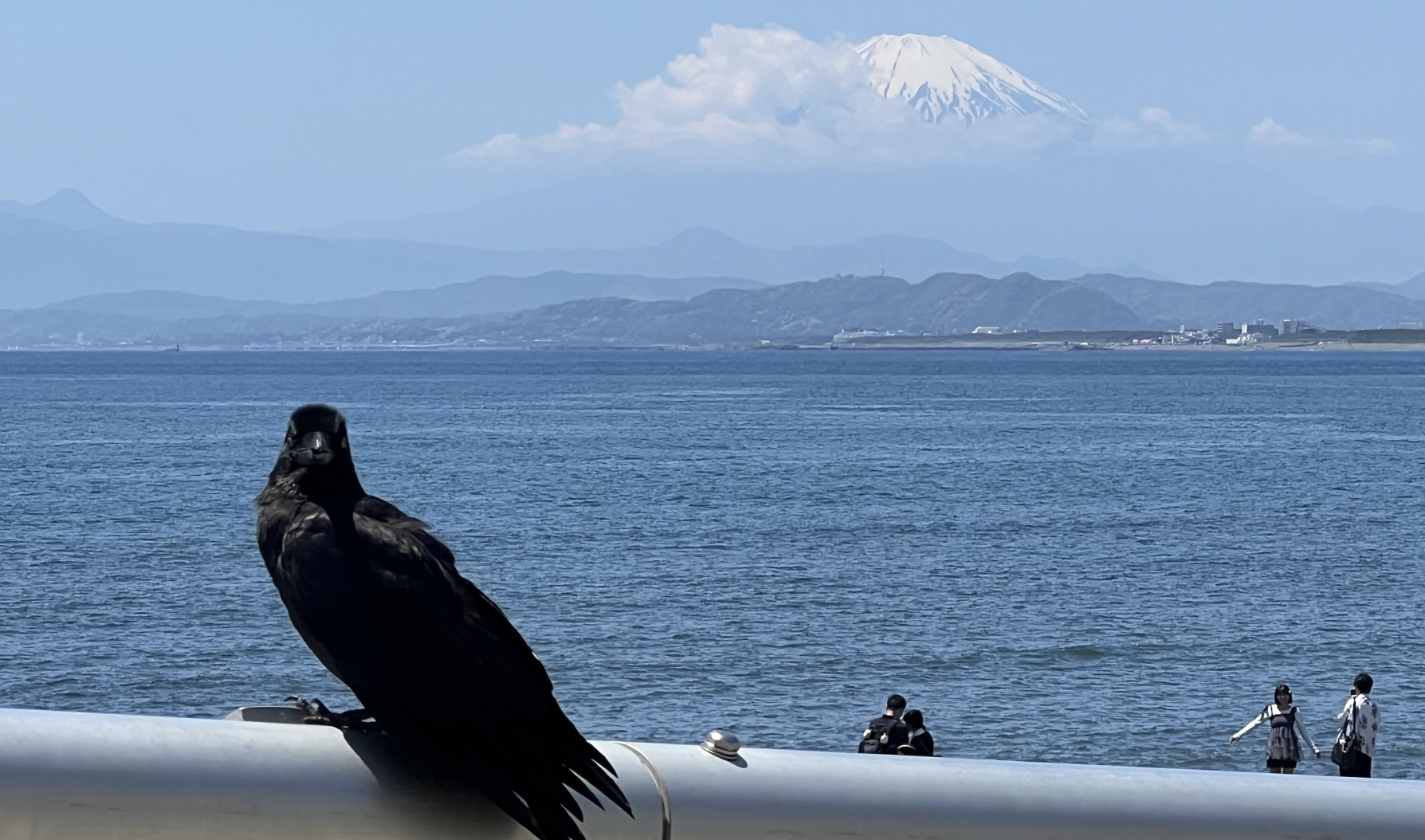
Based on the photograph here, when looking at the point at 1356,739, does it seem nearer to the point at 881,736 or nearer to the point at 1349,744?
the point at 1349,744

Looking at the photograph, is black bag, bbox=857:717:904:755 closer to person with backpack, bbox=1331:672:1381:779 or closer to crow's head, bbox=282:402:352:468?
person with backpack, bbox=1331:672:1381:779

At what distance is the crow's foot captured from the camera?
298 cm

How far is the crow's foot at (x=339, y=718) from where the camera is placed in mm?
2977

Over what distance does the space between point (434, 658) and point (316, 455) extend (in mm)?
715

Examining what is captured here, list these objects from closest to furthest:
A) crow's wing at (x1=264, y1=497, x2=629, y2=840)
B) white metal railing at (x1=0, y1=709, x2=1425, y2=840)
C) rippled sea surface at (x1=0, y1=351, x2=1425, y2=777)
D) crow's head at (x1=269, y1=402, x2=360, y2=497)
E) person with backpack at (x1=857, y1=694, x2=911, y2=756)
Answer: white metal railing at (x1=0, y1=709, x2=1425, y2=840) → crow's wing at (x1=264, y1=497, x2=629, y2=840) → crow's head at (x1=269, y1=402, x2=360, y2=497) → person with backpack at (x1=857, y1=694, x2=911, y2=756) → rippled sea surface at (x1=0, y1=351, x2=1425, y2=777)

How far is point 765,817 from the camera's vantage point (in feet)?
9.37

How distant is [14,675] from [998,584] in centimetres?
2216

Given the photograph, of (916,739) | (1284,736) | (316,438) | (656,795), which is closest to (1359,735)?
(1284,736)

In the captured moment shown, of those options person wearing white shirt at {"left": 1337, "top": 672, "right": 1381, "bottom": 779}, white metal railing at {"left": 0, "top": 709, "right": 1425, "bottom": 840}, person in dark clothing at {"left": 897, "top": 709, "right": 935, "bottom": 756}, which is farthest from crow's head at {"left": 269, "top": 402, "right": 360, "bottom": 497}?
person wearing white shirt at {"left": 1337, "top": 672, "right": 1381, "bottom": 779}

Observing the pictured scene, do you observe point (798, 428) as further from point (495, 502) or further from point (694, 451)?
point (495, 502)

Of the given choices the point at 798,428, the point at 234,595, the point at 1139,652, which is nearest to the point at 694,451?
the point at 798,428

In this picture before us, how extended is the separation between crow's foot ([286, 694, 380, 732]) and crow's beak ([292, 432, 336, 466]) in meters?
0.57

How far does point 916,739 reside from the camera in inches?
585

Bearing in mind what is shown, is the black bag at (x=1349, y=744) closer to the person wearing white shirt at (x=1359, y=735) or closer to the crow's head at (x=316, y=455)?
the person wearing white shirt at (x=1359, y=735)
